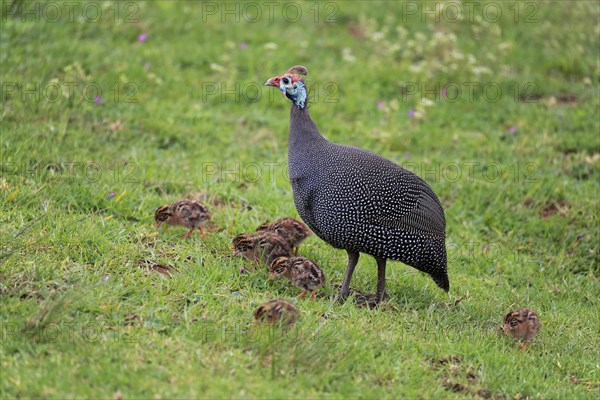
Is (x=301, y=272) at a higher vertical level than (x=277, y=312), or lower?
lower

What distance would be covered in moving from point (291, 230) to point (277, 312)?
141 cm

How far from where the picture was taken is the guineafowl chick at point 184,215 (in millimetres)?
5742

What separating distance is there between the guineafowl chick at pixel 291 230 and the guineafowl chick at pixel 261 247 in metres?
0.19

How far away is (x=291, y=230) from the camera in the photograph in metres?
5.82

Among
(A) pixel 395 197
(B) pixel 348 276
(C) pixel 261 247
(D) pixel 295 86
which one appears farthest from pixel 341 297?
(D) pixel 295 86

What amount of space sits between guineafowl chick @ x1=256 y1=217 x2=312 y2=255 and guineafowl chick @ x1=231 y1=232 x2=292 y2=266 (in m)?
0.19

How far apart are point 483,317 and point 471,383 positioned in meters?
1.01

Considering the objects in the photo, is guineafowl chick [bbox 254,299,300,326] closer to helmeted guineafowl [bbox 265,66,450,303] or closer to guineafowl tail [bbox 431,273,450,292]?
helmeted guineafowl [bbox 265,66,450,303]

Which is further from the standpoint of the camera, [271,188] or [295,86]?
[271,188]

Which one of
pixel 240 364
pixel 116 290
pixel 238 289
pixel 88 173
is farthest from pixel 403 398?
pixel 88 173

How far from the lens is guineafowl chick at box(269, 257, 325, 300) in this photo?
17.1 ft

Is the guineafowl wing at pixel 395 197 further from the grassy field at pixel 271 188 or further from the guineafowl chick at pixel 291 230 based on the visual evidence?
the guineafowl chick at pixel 291 230

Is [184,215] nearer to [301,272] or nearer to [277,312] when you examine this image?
[301,272]

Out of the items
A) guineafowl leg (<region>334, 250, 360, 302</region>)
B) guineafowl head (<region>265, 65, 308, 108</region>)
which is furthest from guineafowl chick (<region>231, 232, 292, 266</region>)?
guineafowl head (<region>265, 65, 308, 108</region>)
